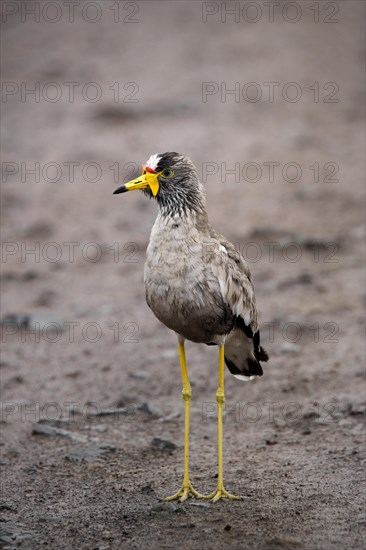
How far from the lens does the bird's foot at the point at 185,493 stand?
645 cm

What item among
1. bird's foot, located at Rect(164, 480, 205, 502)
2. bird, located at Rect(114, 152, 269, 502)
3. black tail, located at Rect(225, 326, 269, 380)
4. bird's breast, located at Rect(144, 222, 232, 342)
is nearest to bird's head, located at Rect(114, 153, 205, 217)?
bird, located at Rect(114, 152, 269, 502)

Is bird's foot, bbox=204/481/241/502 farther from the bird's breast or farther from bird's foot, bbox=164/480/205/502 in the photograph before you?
the bird's breast

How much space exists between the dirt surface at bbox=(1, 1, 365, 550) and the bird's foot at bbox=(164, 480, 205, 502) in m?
0.08

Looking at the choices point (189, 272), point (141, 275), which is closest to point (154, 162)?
point (189, 272)

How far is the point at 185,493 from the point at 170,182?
2288 mm

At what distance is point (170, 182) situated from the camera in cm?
671

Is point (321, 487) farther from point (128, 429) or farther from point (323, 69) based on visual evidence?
point (323, 69)

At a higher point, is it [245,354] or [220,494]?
[245,354]

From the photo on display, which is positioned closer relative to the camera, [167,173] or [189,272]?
[189,272]

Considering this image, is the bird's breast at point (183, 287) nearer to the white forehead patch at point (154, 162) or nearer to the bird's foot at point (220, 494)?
the white forehead patch at point (154, 162)

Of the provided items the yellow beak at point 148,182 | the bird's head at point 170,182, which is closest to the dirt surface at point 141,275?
the bird's head at point 170,182

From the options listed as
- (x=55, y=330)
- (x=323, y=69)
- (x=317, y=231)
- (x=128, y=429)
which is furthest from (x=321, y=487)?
(x=323, y=69)

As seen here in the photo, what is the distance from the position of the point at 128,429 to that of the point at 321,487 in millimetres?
2125

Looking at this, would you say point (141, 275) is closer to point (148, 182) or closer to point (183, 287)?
point (148, 182)
